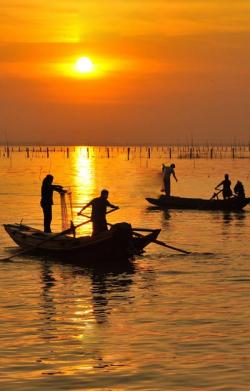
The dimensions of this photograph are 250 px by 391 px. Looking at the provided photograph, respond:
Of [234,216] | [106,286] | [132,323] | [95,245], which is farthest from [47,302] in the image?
[234,216]

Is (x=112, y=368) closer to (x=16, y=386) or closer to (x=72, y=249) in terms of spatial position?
(x=16, y=386)

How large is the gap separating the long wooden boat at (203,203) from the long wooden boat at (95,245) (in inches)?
662

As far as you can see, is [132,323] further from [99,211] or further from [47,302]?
[99,211]

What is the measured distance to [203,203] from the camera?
41406 millimetres

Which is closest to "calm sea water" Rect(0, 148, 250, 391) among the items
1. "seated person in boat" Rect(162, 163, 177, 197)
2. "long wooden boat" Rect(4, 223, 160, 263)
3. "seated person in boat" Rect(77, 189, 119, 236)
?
"long wooden boat" Rect(4, 223, 160, 263)

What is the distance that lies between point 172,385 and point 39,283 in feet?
28.5

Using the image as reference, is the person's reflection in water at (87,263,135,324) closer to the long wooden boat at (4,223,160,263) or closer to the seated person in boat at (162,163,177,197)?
the long wooden boat at (4,223,160,263)

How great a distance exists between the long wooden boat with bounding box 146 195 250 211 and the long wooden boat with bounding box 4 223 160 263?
16820 millimetres

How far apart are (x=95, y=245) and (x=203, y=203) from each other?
19.4 meters

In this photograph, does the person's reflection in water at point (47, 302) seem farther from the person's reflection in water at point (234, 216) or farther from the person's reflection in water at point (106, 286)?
the person's reflection in water at point (234, 216)

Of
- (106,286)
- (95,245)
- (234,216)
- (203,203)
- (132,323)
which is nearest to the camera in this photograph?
(132,323)

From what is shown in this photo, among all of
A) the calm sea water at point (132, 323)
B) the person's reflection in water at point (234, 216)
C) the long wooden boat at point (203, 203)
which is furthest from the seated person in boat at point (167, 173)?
the calm sea water at point (132, 323)

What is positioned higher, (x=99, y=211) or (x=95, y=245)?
(x=99, y=211)

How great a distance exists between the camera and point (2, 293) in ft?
60.1
